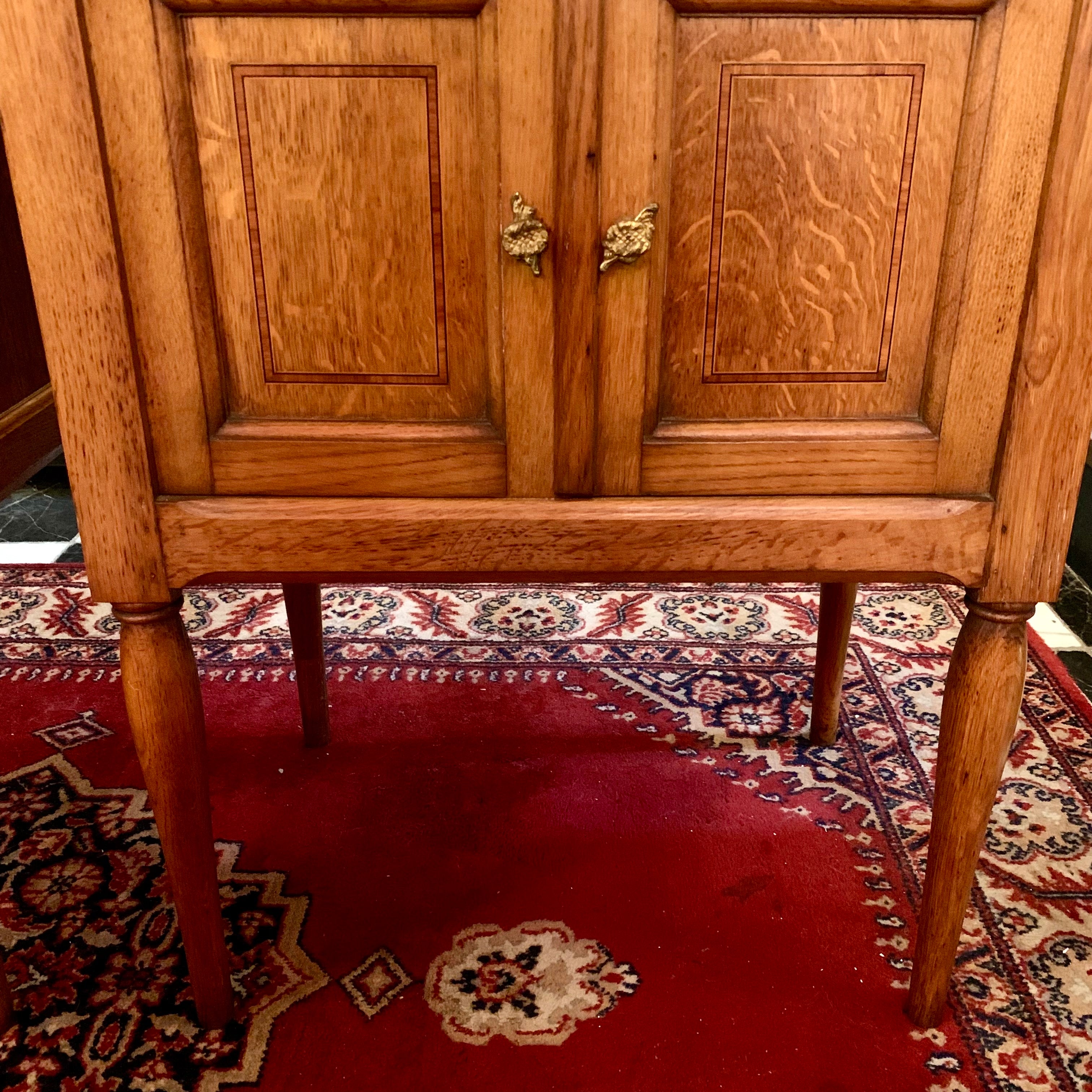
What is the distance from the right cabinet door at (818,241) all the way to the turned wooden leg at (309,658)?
24.7 inches

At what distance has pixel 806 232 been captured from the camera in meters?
0.70

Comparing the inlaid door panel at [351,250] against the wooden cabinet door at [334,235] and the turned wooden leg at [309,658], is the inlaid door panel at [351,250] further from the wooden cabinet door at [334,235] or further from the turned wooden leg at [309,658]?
the turned wooden leg at [309,658]

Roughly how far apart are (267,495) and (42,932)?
0.63 meters

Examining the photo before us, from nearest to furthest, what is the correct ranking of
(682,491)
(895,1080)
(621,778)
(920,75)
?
1. (920,75)
2. (682,491)
3. (895,1080)
4. (621,778)

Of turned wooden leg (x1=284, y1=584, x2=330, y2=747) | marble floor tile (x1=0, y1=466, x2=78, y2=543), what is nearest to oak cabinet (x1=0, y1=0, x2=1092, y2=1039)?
turned wooden leg (x1=284, y1=584, x2=330, y2=747)

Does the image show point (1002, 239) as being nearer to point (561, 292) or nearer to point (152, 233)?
point (561, 292)

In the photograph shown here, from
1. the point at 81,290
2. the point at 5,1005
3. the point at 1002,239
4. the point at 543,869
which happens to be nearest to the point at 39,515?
the point at 5,1005

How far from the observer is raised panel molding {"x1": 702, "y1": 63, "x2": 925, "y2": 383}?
66 centimetres

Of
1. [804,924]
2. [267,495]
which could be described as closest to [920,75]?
[267,495]

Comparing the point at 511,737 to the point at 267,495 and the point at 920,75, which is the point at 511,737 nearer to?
the point at 267,495

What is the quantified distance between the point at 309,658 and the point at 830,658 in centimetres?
68

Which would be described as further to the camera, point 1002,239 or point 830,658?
point 830,658

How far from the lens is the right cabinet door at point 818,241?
654 mm

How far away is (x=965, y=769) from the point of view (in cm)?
86
